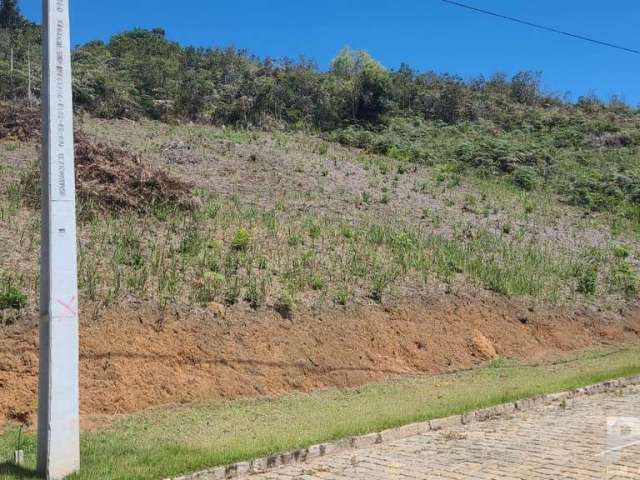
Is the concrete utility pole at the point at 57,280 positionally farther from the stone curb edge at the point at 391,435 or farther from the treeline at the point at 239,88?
the treeline at the point at 239,88

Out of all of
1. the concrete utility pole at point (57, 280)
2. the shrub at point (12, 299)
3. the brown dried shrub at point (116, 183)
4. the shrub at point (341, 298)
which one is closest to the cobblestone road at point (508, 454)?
the concrete utility pole at point (57, 280)

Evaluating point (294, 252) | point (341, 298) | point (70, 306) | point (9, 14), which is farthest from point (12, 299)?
point (9, 14)

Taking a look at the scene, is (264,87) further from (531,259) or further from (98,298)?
(98,298)

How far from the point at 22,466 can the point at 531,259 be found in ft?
47.6

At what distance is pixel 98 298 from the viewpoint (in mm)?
10352

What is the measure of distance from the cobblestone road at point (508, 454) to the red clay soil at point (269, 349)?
10.1 ft

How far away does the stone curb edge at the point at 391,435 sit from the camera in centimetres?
689

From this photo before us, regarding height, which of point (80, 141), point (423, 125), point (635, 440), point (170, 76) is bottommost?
point (635, 440)

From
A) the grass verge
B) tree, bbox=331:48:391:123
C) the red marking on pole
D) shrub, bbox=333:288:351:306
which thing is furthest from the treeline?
the red marking on pole

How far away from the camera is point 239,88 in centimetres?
3847

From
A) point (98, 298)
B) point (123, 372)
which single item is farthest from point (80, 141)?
point (123, 372)

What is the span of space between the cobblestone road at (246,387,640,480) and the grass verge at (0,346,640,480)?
0.57 metres

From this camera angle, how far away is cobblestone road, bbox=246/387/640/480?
6.58 m

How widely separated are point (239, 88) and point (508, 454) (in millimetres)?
33573
